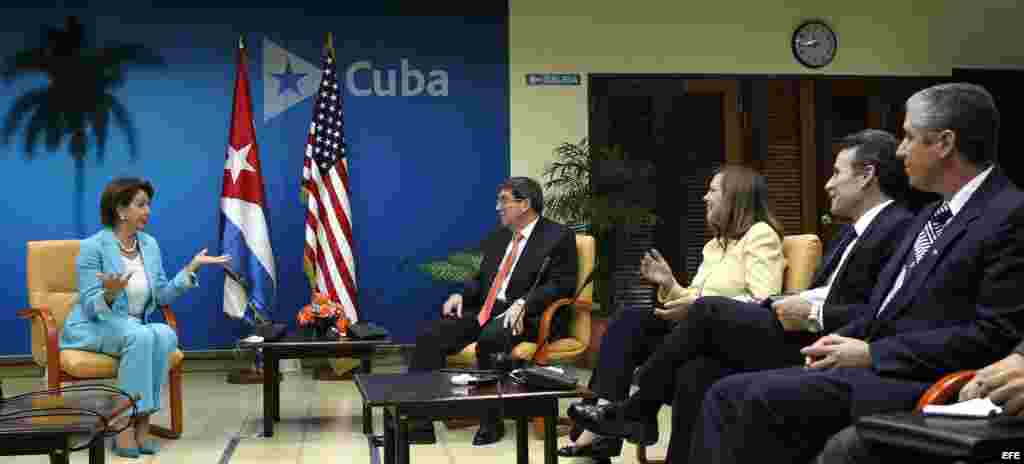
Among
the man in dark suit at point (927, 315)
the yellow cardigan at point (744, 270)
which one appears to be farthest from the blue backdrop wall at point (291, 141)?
the man in dark suit at point (927, 315)

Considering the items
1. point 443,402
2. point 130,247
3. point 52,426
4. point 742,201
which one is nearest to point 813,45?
point 742,201

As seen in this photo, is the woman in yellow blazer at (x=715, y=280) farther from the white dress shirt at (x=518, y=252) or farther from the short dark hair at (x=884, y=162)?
the white dress shirt at (x=518, y=252)

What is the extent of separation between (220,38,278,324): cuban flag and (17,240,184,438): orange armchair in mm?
1844

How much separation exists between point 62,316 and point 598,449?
264 cm

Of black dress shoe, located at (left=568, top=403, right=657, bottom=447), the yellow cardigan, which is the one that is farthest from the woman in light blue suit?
the yellow cardigan

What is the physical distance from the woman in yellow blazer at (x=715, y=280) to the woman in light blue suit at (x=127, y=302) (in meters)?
1.89

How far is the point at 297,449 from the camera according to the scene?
472 cm

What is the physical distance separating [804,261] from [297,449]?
7.39 feet

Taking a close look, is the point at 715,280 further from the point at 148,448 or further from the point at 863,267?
the point at 148,448

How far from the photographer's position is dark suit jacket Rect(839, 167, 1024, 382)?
7.99ft

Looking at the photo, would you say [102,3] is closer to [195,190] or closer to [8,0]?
[8,0]

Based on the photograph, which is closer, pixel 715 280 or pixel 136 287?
pixel 715 280

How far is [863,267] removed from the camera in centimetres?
327

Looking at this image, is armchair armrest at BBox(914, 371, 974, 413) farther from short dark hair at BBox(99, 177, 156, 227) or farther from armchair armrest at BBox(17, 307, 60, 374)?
short dark hair at BBox(99, 177, 156, 227)
